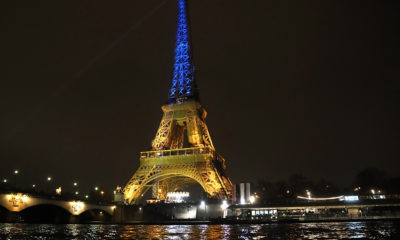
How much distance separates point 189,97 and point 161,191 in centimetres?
1780

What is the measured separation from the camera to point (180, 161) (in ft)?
169

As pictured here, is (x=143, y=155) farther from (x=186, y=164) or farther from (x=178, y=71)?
(x=178, y=71)

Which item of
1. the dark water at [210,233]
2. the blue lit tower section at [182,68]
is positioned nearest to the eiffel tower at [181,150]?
the blue lit tower section at [182,68]

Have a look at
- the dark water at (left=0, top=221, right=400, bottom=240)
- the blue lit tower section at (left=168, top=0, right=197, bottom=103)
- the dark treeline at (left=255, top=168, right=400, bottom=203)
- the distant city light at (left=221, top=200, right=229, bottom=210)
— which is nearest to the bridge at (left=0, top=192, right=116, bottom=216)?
the dark water at (left=0, top=221, right=400, bottom=240)

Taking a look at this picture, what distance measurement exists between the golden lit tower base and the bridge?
4836 millimetres

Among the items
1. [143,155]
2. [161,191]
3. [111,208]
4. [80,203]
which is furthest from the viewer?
[161,191]

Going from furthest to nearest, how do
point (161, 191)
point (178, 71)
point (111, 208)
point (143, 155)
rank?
point (178, 71) < point (161, 191) < point (143, 155) < point (111, 208)

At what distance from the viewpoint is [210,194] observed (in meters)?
47.7

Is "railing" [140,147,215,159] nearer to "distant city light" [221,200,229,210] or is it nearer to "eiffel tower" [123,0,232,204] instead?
"eiffel tower" [123,0,232,204]

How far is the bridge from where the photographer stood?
33000 mm

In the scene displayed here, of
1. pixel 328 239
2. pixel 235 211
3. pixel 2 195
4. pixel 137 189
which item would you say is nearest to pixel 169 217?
pixel 137 189

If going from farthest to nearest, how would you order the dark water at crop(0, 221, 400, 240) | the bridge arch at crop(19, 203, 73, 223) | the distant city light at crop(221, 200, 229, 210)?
the bridge arch at crop(19, 203, 73, 223), the distant city light at crop(221, 200, 229, 210), the dark water at crop(0, 221, 400, 240)

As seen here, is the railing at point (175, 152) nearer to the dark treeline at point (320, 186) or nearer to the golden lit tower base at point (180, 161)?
the golden lit tower base at point (180, 161)

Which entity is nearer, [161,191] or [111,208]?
[111,208]
